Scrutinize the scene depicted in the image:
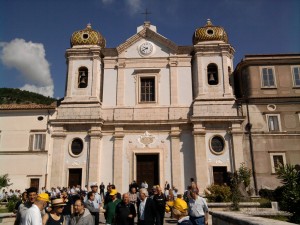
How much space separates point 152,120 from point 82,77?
6.96 meters

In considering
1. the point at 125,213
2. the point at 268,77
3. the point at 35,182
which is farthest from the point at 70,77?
the point at 125,213

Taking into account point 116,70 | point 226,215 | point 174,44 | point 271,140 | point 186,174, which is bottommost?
point 226,215

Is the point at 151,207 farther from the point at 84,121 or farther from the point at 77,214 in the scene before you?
the point at 84,121

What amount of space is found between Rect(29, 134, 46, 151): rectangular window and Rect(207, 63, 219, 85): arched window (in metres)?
13.7

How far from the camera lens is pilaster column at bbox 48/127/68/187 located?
73.9ft

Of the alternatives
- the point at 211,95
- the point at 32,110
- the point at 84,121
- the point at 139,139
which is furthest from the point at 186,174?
the point at 32,110

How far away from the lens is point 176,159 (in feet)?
74.6

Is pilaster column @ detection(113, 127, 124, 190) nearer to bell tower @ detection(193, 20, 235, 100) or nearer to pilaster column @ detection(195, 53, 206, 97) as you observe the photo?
bell tower @ detection(193, 20, 235, 100)

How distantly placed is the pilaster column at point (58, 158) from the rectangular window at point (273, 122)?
15472 millimetres

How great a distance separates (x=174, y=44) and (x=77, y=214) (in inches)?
835

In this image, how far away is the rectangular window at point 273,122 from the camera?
77.3ft

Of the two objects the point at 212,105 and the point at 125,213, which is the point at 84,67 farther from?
the point at 125,213

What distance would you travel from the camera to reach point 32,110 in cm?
2497

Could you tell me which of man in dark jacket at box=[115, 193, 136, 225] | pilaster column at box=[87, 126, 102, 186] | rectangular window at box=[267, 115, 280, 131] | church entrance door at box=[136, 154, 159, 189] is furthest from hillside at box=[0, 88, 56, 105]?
man in dark jacket at box=[115, 193, 136, 225]
